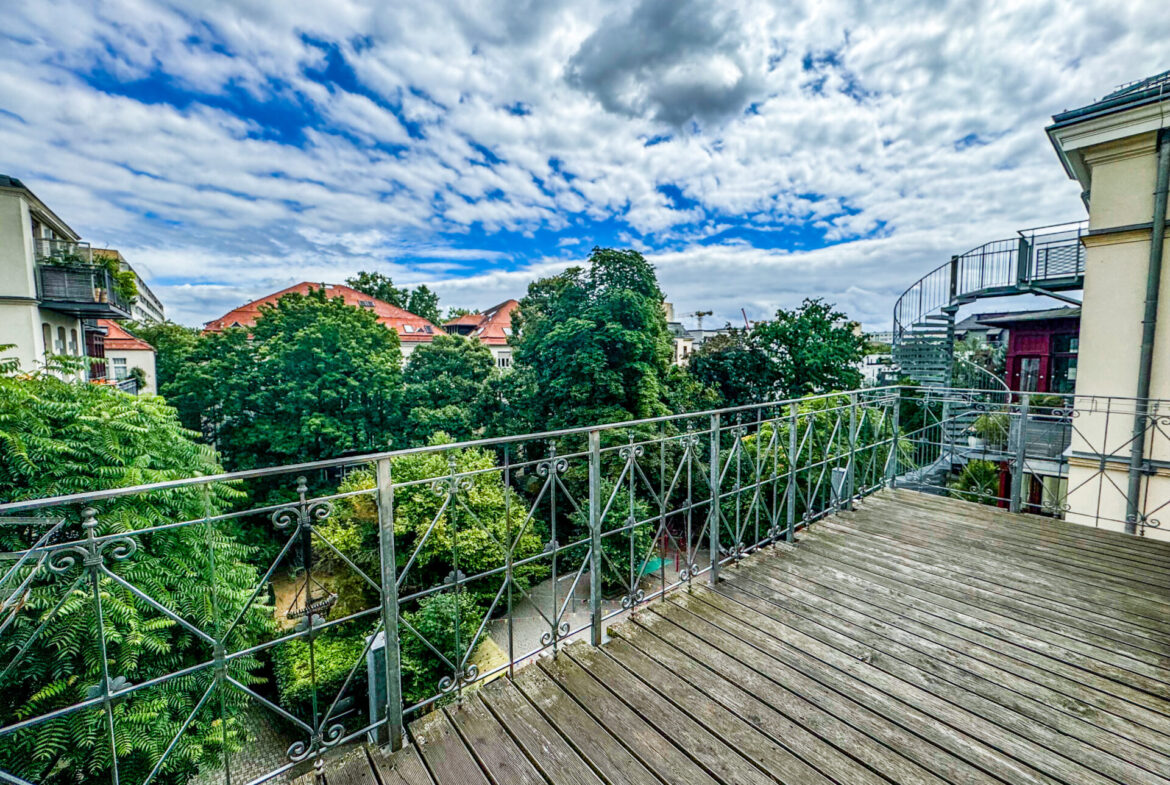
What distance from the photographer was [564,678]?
217cm

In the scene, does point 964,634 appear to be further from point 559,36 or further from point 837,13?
point 559,36

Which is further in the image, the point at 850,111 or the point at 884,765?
the point at 850,111

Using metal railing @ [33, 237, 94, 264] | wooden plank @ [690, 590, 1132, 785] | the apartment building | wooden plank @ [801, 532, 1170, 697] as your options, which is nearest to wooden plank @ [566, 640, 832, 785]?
wooden plank @ [690, 590, 1132, 785]

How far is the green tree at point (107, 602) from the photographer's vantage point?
356 centimetres

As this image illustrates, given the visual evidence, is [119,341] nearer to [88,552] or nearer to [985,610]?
[88,552]

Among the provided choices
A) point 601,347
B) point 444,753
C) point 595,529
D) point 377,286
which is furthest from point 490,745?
point 377,286

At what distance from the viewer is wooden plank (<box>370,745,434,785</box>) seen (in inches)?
65.8

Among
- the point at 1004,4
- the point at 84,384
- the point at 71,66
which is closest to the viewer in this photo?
the point at 84,384

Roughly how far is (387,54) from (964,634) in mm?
8886

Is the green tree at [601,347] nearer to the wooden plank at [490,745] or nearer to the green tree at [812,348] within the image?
the green tree at [812,348]

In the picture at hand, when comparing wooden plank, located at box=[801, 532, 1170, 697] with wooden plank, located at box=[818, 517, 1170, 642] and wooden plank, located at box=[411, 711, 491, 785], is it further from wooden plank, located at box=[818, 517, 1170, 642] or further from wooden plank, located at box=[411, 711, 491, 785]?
wooden plank, located at box=[411, 711, 491, 785]

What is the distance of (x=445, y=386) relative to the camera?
17594 millimetres

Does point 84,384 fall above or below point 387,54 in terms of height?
below


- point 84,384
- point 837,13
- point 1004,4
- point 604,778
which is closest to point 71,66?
point 84,384
